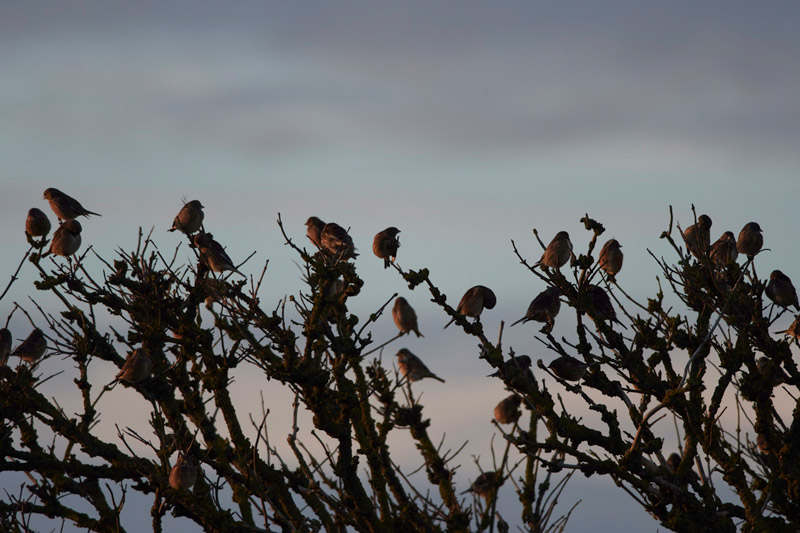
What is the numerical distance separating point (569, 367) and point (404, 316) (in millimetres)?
4632

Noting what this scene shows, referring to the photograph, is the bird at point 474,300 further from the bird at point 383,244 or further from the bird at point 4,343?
the bird at point 4,343

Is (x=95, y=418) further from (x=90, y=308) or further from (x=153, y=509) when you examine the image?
(x=153, y=509)

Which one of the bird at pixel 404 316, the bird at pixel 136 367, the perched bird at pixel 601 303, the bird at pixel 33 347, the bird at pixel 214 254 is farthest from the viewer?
the bird at pixel 404 316

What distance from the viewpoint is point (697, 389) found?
280 inches

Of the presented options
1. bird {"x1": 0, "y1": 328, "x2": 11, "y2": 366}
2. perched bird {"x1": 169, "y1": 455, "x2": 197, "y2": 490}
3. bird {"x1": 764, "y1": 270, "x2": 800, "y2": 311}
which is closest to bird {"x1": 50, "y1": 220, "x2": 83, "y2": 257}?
bird {"x1": 0, "y1": 328, "x2": 11, "y2": 366}

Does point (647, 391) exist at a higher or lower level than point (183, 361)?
lower

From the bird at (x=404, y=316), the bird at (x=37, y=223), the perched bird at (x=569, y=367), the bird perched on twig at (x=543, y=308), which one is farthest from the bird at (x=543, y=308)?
the bird at (x=37, y=223)

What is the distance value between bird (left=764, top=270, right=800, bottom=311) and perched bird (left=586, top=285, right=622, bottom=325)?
2641mm

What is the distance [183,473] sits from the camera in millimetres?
7930

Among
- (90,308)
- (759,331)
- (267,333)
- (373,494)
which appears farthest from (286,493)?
(759,331)

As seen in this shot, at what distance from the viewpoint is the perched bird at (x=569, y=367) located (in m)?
7.49

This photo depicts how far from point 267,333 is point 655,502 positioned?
131 inches

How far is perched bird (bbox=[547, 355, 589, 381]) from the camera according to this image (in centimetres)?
749

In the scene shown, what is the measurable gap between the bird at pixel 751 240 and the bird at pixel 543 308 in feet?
11.3
